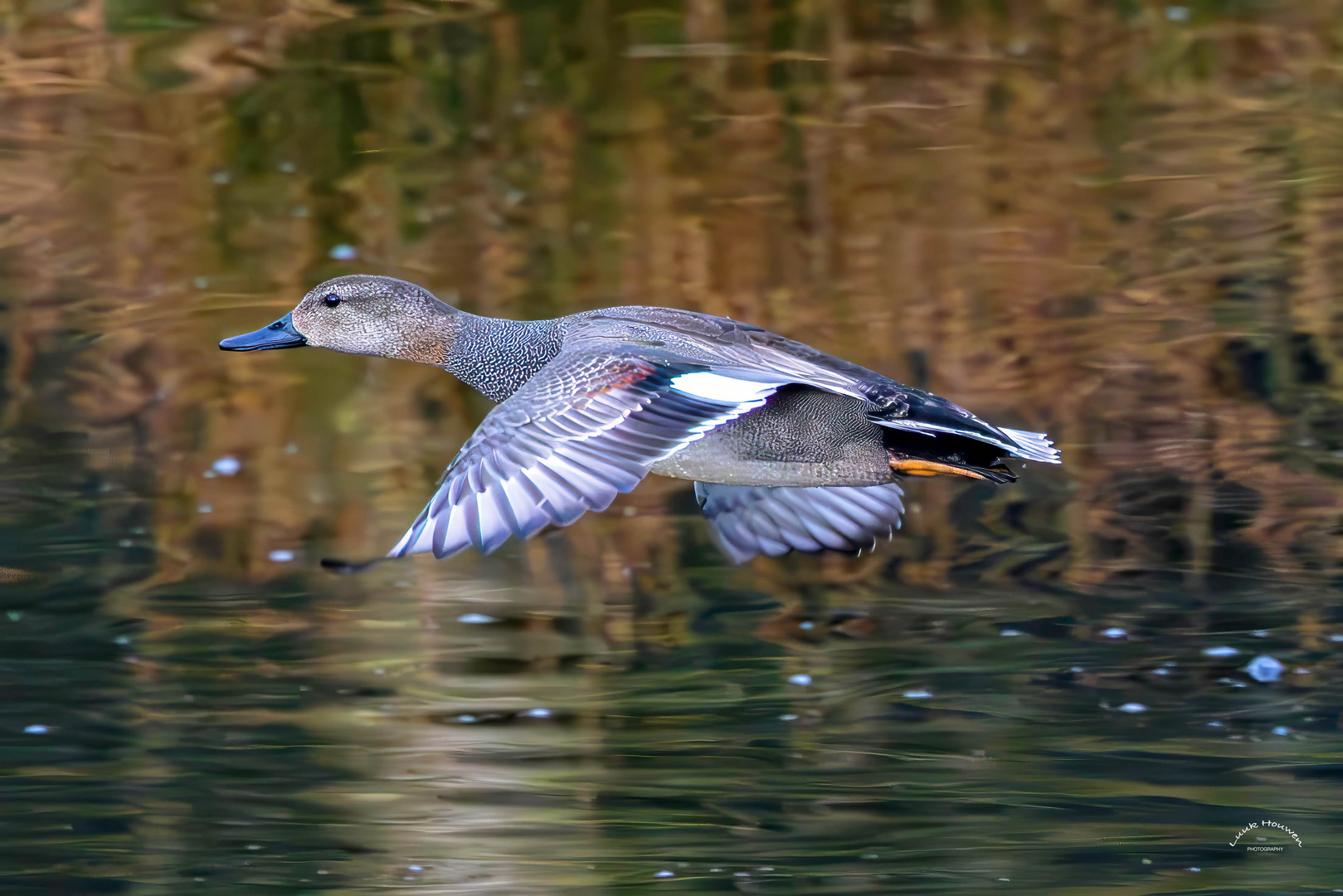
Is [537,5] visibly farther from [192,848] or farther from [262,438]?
[192,848]

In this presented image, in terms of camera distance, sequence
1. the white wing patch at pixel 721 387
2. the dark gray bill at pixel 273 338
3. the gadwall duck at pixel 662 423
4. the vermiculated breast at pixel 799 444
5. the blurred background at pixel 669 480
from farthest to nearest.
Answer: the blurred background at pixel 669 480
the dark gray bill at pixel 273 338
the vermiculated breast at pixel 799 444
the white wing patch at pixel 721 387
the gadwall duck at pixel 662 423

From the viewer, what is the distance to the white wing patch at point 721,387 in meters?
4.52

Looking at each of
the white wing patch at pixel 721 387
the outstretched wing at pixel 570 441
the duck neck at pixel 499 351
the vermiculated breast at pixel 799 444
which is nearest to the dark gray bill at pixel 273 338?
the duck neck at pixel 499 351

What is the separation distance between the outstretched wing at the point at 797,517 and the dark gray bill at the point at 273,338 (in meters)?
1.35

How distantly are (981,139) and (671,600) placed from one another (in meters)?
3.34

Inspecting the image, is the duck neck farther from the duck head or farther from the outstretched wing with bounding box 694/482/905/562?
the outstretched wing with bounding box 694/482/905/562

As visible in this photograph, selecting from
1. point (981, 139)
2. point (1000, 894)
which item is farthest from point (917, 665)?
point (981, 139)

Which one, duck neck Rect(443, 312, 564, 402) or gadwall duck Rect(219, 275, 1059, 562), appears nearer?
gadwall duck Rect(219, 275, 1059, 562)

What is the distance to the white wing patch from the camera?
4516 millimetres

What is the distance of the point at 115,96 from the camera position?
31.1 ft

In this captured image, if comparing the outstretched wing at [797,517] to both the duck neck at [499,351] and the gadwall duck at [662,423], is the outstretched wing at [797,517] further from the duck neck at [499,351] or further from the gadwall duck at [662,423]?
the duck neck at [499,351]

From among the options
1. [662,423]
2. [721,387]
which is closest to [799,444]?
[721,387]

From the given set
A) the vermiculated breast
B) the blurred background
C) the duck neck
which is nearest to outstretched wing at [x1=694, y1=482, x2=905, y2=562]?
the vermiculated breast

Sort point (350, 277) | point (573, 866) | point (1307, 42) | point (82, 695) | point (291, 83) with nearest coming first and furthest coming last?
point (350, 277)
point (573, 866)
point (82, 695)
point (291, 83)
point (1307, 42)
